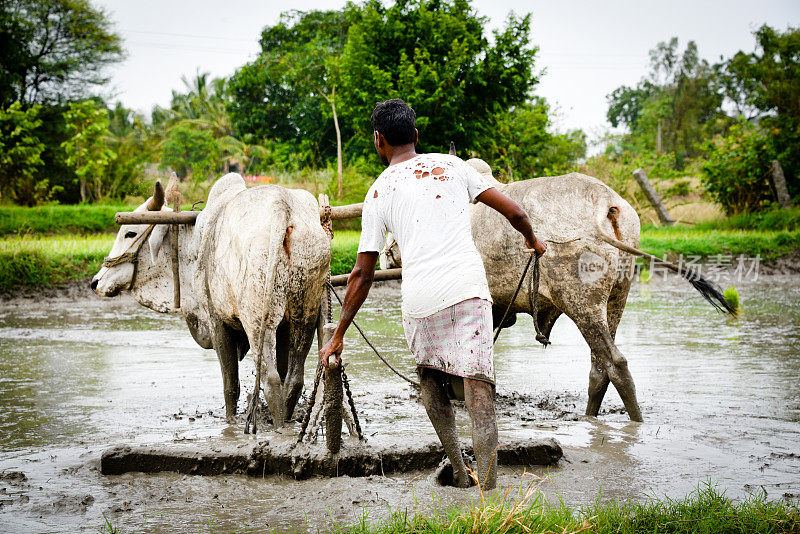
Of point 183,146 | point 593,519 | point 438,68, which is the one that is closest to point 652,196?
point 438,68

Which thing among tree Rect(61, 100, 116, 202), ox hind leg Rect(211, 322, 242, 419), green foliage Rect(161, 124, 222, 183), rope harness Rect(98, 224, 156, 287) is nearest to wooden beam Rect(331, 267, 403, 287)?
ox hind leg Rect(211, 322, 242, 419)

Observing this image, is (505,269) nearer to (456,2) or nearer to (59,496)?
(59,496)

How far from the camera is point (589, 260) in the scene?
5258 millimetres

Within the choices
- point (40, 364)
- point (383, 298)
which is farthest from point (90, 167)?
point (40, 364)

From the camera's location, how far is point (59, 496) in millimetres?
3768

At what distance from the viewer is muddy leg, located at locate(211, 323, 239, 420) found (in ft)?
17.8

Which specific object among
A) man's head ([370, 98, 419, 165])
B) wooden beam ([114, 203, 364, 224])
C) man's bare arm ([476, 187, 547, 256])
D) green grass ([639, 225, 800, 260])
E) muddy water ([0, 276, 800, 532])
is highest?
man's head ([370, 98, 419, 165])

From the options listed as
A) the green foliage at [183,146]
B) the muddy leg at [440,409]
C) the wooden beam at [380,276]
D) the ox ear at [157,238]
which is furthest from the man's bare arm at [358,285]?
the green foliage at [183,146]

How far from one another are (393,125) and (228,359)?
2775 mm

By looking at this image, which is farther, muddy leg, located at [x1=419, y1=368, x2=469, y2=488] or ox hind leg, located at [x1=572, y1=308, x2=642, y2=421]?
ox hind leg, located at [x1=572, y1=308, x2=642, y2=421]

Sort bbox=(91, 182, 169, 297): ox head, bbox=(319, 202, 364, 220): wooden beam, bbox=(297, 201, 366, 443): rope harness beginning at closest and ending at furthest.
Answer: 1. bbox=(297, 201, 366, 443): rope harness
2. bbox=(319, 202, 364, 220): wooden beam
3. bbox=(91, 182, 169, 297): ox head

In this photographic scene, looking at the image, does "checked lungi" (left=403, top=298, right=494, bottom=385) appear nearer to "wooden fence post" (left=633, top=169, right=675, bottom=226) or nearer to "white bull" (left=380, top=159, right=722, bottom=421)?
"white bull" (left=380, top=159, right=722, bottom=421)

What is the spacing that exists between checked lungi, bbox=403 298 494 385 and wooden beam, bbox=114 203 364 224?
2.34 meters

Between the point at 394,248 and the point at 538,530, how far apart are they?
13.7 feet
